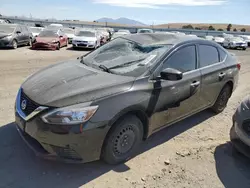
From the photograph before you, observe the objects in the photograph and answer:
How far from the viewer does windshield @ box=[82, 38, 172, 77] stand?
135 inches

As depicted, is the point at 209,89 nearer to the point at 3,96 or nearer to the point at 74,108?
the point at 74,108

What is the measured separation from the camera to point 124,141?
3.17 meters

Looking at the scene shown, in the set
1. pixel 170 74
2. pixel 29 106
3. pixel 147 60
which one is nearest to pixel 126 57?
pixel 147 60

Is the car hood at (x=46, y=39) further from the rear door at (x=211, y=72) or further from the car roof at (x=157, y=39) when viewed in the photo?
the rear door at (x=211, y=72)

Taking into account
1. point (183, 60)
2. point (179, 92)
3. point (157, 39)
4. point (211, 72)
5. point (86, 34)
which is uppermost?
point (157, 39)

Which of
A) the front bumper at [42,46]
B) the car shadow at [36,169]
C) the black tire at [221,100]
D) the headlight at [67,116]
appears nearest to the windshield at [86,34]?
the front bumper at [42,46]

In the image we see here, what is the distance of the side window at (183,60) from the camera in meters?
3.63

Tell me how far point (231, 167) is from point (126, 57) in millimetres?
2255

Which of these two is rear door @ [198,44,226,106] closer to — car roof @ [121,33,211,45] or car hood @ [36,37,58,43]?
car roof @ [121,33,211,45]

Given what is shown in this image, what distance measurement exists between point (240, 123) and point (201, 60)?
4.51 feet

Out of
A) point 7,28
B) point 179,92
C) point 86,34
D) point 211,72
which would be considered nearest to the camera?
point 179,92

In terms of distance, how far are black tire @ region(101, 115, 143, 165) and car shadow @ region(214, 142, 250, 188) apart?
1.24 m

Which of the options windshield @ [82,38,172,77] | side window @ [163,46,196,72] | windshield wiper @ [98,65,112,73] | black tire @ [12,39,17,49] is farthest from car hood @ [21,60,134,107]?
black tire @ [12,39,17,49]

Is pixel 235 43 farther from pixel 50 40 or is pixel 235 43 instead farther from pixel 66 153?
pixel 66 153
